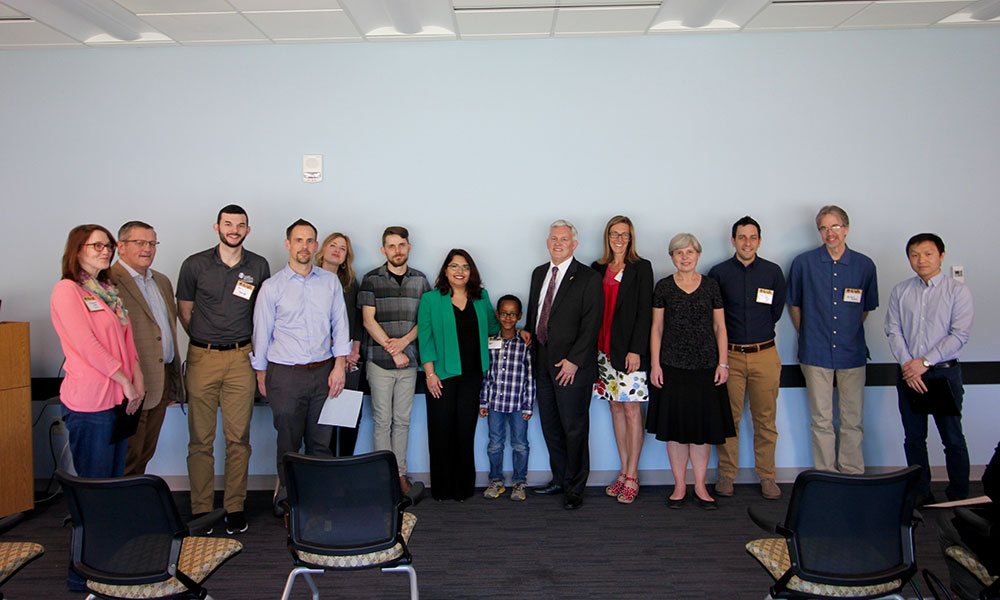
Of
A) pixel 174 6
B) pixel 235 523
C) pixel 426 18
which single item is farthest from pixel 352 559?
pixel 174 6

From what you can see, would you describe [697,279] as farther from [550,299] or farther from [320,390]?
[320,390]

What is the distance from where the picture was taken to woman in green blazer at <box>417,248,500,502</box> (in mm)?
3873

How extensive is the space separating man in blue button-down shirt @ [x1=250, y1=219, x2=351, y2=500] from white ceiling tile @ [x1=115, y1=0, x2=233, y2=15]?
147 cm

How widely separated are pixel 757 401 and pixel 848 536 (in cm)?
213

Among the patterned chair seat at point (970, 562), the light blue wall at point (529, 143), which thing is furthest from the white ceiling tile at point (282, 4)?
the patterned chair seat at point (970, 562)

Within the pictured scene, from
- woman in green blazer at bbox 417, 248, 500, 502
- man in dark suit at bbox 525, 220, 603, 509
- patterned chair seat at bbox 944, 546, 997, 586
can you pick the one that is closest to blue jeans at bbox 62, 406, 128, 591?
woman in green blazer at bbox 417, 248, 500, 502

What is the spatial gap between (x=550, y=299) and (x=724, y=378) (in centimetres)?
125

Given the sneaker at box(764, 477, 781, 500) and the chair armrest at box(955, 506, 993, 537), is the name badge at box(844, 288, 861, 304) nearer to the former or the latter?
the sneaker at box(764, 477, 781, 500)

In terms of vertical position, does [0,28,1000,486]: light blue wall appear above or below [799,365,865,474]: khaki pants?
above

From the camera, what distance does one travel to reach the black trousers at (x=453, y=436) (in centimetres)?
392

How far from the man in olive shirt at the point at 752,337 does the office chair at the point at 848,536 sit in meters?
1.96

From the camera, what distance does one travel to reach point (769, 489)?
397 cm

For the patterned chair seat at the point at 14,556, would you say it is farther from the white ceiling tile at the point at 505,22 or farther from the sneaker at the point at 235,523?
the white ceiling tile at the point at 505,22

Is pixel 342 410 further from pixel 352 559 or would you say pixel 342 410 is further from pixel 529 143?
pixel 529 143
